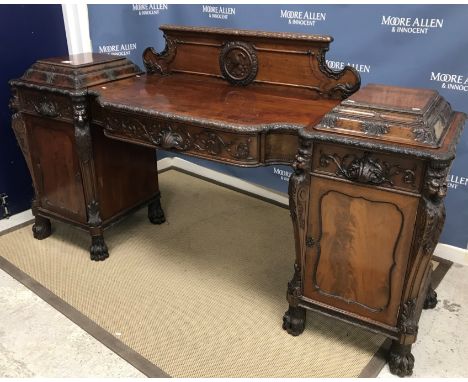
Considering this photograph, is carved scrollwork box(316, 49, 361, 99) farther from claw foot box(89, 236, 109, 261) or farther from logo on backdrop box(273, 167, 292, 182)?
claw foot box(89, 236, 109, 261)

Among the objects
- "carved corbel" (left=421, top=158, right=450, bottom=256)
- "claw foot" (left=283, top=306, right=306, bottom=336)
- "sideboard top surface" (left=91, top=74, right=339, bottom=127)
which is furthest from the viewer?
"claw foot" (left=283, top=306, right=306, bottom=336)

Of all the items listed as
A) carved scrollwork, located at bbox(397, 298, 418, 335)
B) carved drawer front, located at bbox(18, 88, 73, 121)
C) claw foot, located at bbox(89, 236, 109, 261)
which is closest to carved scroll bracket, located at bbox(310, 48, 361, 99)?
carved scrollwork, located at bbox(397, 298, 418, 335)

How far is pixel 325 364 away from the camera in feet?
5.90

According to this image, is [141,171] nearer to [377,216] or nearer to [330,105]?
[330,105]

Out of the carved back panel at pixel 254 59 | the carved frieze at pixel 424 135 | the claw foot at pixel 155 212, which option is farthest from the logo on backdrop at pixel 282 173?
the carved frieze at pixel 424 135

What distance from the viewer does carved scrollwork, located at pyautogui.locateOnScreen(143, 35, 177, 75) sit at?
2422 millimetres

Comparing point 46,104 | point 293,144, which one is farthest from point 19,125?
point 293,144

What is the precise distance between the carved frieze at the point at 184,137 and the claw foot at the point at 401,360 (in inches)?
36.3

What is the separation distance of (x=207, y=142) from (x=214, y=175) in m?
1.63

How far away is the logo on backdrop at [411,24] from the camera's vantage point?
2195 mm

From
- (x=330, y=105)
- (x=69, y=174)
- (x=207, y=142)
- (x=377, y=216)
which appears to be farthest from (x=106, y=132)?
(x=377, y=216)

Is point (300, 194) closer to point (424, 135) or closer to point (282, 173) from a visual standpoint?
point (424, 135)

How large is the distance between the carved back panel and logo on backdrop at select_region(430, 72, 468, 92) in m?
0.57

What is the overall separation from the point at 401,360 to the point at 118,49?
2528 mm
